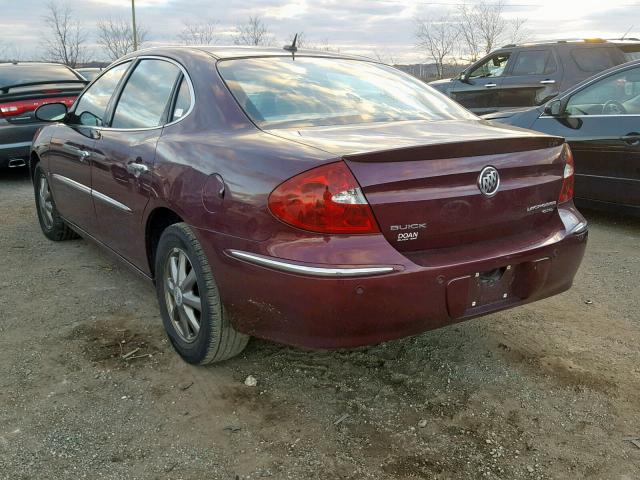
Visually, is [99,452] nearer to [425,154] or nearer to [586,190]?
[425,154]

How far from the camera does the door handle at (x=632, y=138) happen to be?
16.4ft

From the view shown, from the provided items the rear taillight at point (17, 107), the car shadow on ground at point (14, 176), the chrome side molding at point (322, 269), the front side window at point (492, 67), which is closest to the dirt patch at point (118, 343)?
the chrome side molding at point (322, 269)

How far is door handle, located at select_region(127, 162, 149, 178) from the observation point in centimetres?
305

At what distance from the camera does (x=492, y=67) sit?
9953 millimetres

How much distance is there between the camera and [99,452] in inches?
92.8

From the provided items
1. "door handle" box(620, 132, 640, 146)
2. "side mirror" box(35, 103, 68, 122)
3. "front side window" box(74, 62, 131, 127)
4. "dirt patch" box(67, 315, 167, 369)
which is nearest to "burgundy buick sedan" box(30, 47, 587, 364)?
"dirt patch" box(67, 315, 167, 369)

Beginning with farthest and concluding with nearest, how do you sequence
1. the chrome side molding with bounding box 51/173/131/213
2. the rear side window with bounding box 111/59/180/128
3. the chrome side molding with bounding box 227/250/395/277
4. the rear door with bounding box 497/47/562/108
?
the rear door with bounding box 497/47/562/108 → the chrome side molding with bounding box 51/173/131/213 → the rear side window with bounding box 111/59/180/128 → the chrome side molding with bounding box 227/250/395/277

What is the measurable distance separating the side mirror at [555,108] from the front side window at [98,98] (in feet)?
12.7

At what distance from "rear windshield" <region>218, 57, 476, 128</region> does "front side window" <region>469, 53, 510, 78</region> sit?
267 inches

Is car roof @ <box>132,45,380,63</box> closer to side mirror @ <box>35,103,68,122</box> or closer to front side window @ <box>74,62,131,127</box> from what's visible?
front side window @ <box>74,62,131,127</box>

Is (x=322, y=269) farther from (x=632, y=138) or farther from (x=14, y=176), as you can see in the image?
(x=14, y=176)

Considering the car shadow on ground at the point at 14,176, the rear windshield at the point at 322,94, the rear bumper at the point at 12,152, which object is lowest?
the car shadow on ground at the point at 14,176

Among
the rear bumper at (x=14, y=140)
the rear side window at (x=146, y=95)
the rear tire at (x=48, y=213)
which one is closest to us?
the rear side window at (x=146, y=95)

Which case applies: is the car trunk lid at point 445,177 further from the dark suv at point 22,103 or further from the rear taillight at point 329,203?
the dark suv at point 22,103
